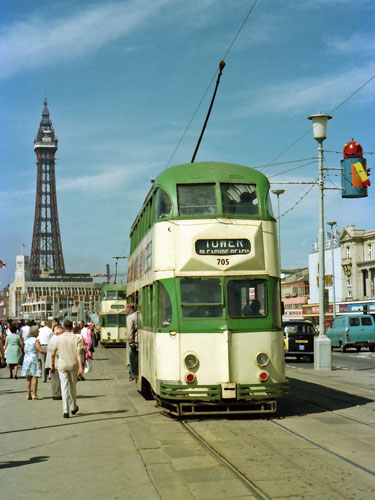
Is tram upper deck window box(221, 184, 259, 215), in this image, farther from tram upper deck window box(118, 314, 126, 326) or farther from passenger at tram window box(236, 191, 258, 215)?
tram upper deck window box(118, 314, 126, 326)

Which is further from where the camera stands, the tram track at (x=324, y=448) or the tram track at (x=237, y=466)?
the tram track at (x=324, y=448)

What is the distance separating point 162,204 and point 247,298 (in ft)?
7.21

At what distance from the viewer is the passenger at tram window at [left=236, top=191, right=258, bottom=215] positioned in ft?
42.3

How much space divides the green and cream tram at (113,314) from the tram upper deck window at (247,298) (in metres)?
35.0

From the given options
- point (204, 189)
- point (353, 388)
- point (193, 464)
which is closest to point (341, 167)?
point (353, 388)

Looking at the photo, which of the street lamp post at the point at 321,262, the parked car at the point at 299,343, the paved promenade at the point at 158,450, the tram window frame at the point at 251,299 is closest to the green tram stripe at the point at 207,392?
the paved promenade at the point at 158,450

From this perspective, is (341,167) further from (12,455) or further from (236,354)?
(12,455)

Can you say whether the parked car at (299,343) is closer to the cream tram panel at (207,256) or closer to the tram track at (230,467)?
the cream tram panel at (207,256)

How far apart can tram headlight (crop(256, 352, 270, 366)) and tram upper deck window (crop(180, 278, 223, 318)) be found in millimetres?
951

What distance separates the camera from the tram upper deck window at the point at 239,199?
12.9 m

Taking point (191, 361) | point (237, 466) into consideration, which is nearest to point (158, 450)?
point (237, 466)

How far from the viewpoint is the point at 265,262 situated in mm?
12734

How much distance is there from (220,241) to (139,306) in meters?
4.40

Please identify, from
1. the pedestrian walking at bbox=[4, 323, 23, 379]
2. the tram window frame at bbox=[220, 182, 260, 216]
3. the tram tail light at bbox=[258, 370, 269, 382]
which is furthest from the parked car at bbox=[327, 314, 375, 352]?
the tram tail light at bbox=[258, 370, 269, 382]
